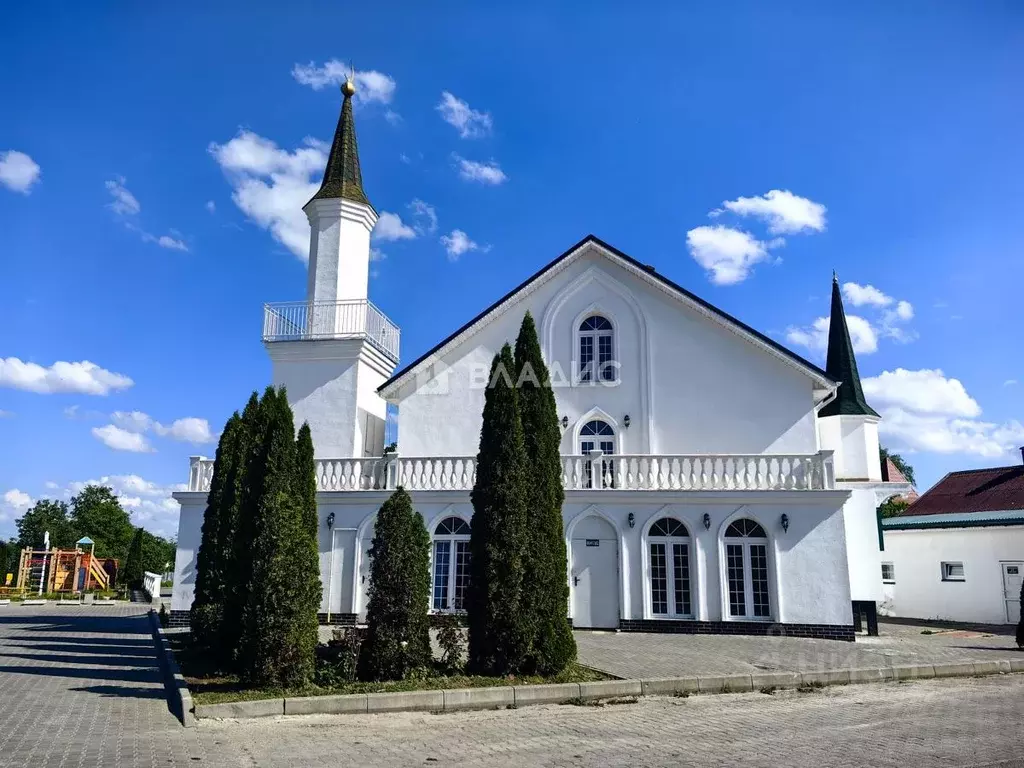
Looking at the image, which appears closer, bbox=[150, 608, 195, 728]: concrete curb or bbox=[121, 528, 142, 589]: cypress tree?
bbox=[150, 608, 195, 728]: concrete curb

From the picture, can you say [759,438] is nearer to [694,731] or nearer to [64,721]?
[694,731]

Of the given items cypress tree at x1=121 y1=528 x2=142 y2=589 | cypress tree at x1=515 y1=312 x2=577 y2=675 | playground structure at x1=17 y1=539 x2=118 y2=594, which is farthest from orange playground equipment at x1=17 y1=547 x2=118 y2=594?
cypress tree at x1=515 y1=312 x2=577 y2=675

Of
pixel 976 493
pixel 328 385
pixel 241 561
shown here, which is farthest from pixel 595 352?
pixel 976 493

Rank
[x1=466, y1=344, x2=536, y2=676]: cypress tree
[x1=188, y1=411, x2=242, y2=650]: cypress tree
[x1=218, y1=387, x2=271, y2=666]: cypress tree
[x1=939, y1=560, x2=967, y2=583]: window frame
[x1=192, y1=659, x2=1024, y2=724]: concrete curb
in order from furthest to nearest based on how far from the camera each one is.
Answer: [x1=939, y1=560, x2=967, y2=583]: window frame, [x1=188, y1=411, x2=242, y2=650]: cypress tree, [x1=218, y1=387, x2=271, y2=666]: cypress tree, [x1=466, y1=344, x2=536, y2=676]: cypress tree, [x1=192, y1=659, x2=1024, y2=724]: concrete curb

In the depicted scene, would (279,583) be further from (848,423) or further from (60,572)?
(60,572)

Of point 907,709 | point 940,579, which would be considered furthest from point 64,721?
point 940,579

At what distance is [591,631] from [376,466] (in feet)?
22.6

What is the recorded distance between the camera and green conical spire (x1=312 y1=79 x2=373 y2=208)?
81.6 ft

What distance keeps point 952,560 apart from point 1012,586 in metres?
2.13

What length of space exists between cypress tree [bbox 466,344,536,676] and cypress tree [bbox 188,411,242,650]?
15.5 ft

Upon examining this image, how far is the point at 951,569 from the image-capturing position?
2769 cm

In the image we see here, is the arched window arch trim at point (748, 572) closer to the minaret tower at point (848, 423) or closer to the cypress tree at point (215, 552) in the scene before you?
the minaret tower at point (848, 423)

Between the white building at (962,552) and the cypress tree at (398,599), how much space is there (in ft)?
66.1

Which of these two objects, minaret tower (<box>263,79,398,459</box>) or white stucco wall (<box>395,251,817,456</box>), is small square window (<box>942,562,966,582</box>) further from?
minaret tower (<box>263,79,398,459</box>)
